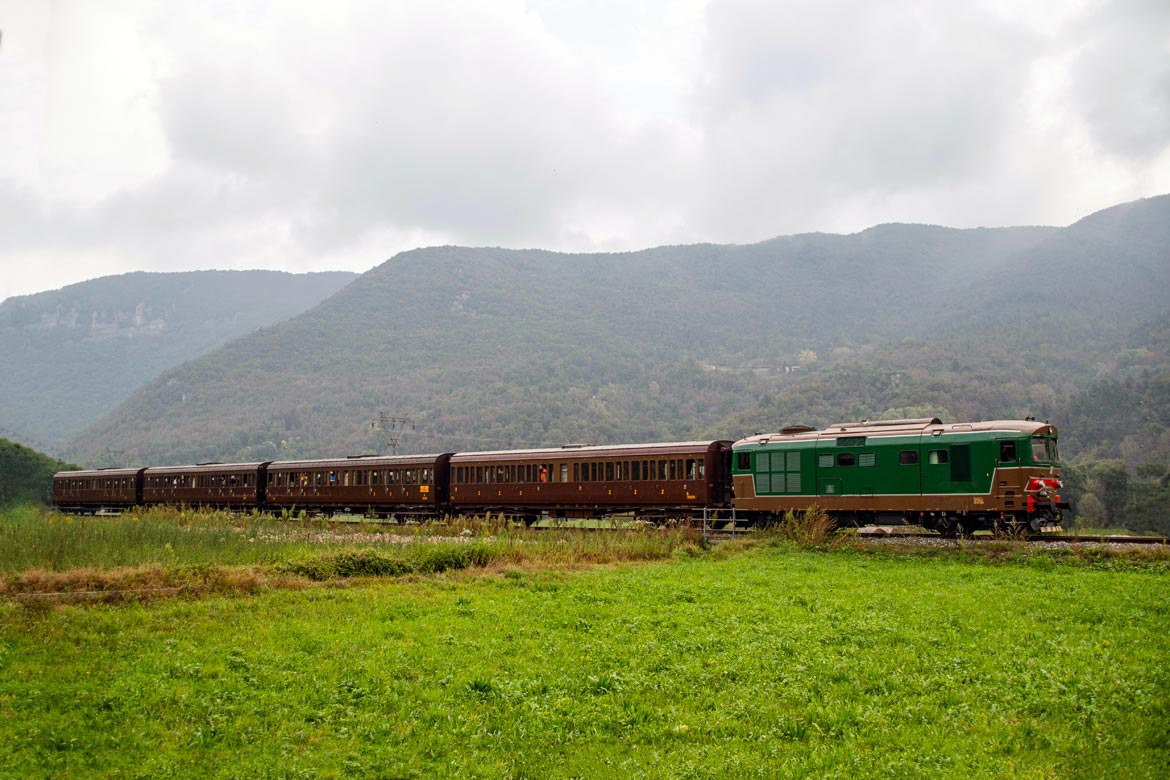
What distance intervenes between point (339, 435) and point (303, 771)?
15413 centimetres

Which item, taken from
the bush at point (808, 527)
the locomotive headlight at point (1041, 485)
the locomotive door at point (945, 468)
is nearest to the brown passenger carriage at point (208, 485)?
the bush at point (808, 527)

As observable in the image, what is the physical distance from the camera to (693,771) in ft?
26.0

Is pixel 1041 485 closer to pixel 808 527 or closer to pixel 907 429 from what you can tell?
pixel 907 429

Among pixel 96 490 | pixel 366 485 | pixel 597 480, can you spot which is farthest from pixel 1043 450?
pixel 96 490

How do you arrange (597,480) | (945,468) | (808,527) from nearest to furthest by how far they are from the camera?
(945,468), (808,527), (597,480)

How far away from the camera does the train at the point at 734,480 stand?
2447 cm

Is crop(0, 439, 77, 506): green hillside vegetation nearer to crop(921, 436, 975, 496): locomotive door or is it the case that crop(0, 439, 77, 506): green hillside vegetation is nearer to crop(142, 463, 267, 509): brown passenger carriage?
crop(142, 463, 267, 509): brown passenger carriage

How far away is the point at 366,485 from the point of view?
4184 centimetres

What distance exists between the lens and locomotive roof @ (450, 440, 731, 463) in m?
32.0

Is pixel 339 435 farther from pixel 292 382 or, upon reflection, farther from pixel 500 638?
pixel 500 638

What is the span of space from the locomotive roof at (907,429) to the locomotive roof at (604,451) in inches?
91.4

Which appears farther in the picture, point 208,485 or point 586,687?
point 208,485

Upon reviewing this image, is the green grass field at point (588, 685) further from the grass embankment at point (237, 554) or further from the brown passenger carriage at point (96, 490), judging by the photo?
the brown passenger carriage at point (96, 490)

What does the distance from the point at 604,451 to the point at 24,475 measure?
169ft
